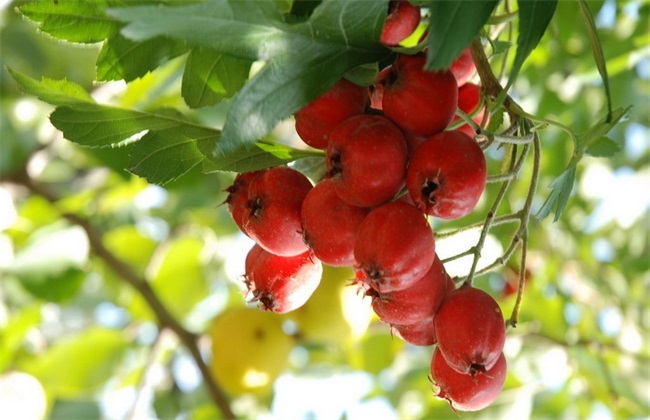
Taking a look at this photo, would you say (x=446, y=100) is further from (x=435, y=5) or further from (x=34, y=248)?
(x=34, y=248)

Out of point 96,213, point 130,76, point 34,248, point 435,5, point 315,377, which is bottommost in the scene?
point 315,377

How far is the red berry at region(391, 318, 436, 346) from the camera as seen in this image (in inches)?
31.5

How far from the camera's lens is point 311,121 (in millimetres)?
747

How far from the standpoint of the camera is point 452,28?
0.61 meters

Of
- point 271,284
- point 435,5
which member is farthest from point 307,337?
point 435,5

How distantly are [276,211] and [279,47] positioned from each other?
0.16 meters

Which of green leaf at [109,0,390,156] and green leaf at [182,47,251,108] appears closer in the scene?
green leaf at [109,0,390,156]

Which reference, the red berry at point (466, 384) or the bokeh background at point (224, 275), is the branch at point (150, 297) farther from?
the red berry at point (466, 384)

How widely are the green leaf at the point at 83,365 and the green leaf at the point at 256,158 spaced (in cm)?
135

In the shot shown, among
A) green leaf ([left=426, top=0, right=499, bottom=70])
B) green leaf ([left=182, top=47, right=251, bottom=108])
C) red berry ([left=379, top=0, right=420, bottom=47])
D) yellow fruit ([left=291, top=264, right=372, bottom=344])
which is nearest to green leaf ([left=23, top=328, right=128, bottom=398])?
yellow fruit ([left=291, top=264, right=372, bottom=344])

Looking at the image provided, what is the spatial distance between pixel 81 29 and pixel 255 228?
0.26m

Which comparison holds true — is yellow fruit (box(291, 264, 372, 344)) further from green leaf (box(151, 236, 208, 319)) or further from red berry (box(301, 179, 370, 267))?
red berry (box(301, 179, 370, 267))

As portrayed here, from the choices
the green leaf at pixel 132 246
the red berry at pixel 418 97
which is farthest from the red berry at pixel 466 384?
the green leaf at pixel 132 246

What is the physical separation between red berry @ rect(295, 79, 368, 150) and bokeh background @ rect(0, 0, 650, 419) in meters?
0.78
